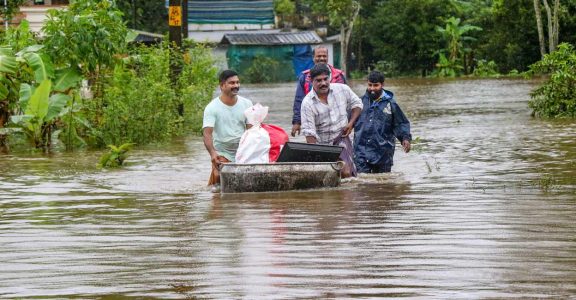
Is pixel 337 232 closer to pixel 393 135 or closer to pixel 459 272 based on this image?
pixel 459 272

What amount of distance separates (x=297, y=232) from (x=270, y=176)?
3212mm

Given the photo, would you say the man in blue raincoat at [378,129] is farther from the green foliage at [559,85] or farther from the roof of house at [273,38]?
the roof of house at [273,38]

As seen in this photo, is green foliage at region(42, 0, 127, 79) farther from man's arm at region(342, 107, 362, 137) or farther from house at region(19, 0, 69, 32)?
house at region(19, 0, 69, 32)

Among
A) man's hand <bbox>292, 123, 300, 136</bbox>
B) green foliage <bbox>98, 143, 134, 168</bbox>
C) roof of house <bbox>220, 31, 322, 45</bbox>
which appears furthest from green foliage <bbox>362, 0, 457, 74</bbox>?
man's hand <bbox>292, 123, 300, 136</bbox>

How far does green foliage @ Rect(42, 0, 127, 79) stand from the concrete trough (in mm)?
6519

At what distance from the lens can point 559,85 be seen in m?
23.6

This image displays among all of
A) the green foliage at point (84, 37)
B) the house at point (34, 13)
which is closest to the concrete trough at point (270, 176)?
the green foliage at point (84, 37)

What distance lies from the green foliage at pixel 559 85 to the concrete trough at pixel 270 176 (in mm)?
12081

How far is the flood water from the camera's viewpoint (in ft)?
20.8

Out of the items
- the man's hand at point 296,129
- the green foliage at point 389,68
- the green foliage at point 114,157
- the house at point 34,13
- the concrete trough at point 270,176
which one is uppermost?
the house at point 34,13

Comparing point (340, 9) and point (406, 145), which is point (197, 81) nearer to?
point (406, 145)

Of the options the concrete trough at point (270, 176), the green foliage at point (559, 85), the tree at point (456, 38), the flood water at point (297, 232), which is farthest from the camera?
the tree at point (456, 38)

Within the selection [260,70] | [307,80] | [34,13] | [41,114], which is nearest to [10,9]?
[34,13]

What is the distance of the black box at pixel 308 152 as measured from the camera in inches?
473
